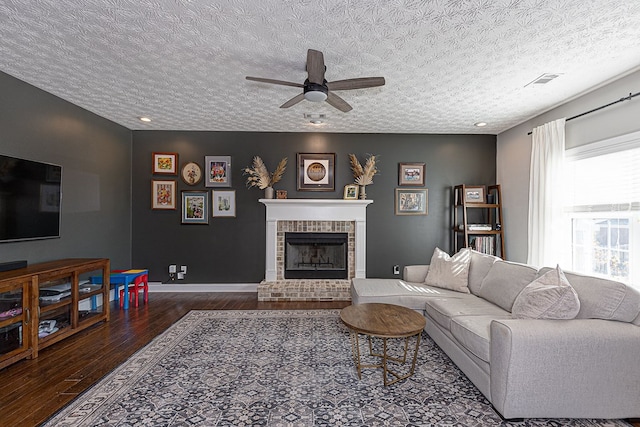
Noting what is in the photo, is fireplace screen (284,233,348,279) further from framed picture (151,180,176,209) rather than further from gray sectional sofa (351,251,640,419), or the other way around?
gray sectional sofa (351,251,640,419)

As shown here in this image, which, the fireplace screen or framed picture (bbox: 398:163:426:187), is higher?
framed picture (bbox: 398:163:426:187)

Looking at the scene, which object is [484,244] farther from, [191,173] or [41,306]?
[41,306]

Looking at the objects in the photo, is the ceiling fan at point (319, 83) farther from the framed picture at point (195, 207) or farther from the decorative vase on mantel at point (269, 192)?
the framed picture at point (195, 207)

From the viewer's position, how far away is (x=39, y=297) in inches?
112

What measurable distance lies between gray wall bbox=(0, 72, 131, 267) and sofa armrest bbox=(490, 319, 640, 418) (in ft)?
14.7

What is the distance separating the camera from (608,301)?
1.99m

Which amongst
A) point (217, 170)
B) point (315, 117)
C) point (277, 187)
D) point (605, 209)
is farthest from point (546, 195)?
point (217, 170)

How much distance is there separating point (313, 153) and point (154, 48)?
288cm

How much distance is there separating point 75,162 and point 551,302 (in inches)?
205

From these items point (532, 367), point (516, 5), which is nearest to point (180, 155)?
point (516, 5)

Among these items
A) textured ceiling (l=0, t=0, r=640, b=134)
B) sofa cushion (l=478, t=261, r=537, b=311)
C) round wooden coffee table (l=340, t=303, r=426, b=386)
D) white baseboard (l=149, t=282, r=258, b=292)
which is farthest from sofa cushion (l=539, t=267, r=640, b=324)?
white baseboard (l=149, t=282, r=258, b=292)

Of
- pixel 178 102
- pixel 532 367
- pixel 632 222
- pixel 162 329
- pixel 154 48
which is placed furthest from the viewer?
pixel 178 102

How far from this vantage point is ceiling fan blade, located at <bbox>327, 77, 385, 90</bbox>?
244cm

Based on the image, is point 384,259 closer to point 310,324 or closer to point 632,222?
point 310,324
